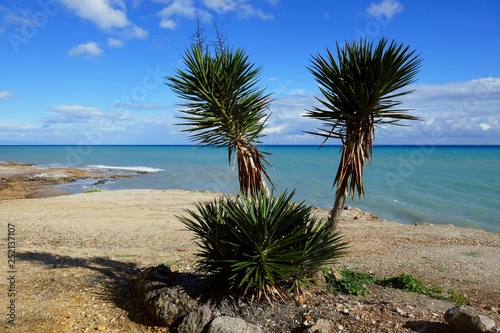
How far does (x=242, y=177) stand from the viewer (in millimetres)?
7473

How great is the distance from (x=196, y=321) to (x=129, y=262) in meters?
4.06

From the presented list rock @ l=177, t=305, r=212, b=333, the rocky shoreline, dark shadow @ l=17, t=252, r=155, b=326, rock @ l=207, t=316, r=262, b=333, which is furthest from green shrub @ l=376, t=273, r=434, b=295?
the rocky shoreline

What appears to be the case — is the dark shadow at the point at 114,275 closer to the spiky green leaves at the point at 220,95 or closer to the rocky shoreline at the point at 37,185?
the spiky green leaves at the point at 220,95

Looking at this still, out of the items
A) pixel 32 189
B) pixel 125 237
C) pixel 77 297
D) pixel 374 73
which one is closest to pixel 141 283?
pixel 77 297

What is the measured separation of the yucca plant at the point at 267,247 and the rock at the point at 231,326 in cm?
41

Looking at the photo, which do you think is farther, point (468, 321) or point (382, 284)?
point (382, 284)

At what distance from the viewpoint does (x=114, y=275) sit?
26.4 ft

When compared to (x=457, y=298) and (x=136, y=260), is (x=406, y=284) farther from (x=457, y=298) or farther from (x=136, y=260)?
(x=136, y=260)

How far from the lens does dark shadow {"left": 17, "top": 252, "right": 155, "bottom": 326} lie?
648 centimetres

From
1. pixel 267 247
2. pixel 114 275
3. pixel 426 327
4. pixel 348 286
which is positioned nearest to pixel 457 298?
pixel 348 286

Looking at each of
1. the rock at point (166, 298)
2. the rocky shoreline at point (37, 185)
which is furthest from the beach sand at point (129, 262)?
the rocky shoreline at point (37, 185)

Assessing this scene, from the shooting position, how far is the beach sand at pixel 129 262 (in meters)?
6.16

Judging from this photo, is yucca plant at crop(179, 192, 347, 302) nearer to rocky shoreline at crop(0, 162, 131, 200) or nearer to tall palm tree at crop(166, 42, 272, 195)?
tall palm tree at crop(166, 42, 272, 195)

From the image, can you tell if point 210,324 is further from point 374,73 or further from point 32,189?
point 32,189
